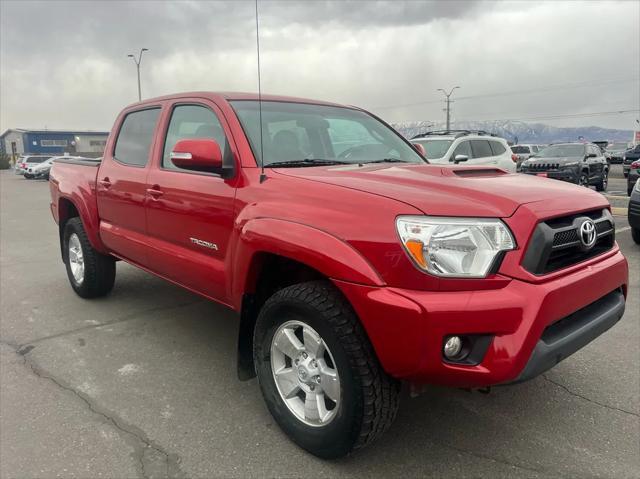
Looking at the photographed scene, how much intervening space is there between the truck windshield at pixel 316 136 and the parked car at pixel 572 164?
12.1m

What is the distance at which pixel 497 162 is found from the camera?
12.2 m

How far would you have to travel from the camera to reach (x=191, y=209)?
322 centimetres

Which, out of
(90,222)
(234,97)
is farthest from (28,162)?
(234,97)

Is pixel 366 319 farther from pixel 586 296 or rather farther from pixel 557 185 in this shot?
pixel 557 185

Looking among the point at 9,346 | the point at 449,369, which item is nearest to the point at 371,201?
the point at 449,369

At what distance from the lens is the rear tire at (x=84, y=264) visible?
4.77m

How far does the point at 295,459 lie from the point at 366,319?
0.89 m

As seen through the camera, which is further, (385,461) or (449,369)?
(385,461)

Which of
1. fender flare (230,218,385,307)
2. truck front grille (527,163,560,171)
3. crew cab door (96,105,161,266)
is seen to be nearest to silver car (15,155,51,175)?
truck front grille (527,163,560,171)

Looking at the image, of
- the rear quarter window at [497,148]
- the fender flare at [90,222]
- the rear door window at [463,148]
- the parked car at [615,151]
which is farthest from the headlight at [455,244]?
the parked car at [615,151]

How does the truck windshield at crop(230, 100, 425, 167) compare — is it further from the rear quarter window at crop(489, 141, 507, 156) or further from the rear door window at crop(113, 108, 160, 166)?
the rear quarter window at crop(489, 141, 507, 156)

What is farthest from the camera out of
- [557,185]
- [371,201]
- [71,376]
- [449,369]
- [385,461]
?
[71,376]

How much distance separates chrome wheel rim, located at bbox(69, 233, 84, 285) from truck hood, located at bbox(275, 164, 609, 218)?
3058 millimetres

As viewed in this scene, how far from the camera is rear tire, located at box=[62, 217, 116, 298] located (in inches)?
188
